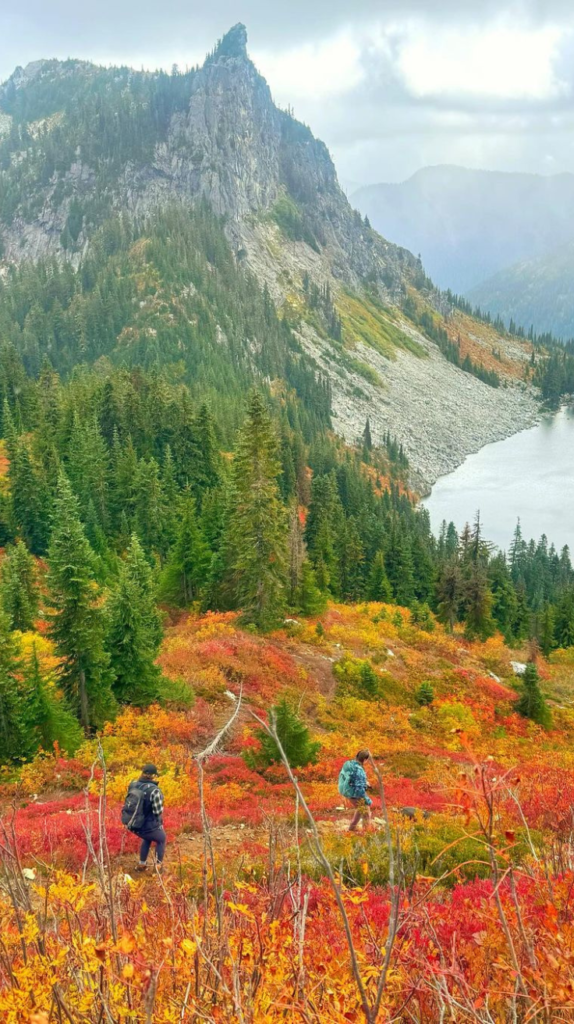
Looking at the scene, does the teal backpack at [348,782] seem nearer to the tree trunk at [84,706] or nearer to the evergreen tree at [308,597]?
the tree trunk at [84,706]

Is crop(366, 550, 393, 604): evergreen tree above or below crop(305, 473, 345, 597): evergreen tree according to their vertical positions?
below

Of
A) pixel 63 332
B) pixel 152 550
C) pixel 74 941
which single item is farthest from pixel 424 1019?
pixel 63 332

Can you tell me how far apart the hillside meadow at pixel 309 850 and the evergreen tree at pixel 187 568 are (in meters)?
4.53

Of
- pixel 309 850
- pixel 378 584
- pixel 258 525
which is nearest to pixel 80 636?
pixel 258 525

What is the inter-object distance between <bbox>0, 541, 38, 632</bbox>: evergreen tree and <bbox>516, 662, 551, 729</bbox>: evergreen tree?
89.4 ft

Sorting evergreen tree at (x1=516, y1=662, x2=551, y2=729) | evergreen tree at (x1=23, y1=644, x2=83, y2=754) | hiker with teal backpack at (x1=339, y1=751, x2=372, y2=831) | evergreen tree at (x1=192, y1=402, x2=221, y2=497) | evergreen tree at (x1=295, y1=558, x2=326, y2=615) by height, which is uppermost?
evergreen tree at (x1=192, y1=402, x2=221, y2=497)

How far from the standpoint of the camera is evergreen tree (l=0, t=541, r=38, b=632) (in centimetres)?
3606

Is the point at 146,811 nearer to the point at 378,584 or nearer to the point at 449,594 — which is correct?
the point at 449,594

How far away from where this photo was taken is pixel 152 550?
5447 cm

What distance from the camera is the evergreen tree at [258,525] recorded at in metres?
35.2

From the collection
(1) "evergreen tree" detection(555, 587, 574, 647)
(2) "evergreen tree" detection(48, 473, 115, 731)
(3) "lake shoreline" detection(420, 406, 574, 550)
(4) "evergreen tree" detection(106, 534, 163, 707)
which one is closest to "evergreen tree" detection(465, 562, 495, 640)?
(1) "evergreen tree" detection(555, 587, 574, 647)

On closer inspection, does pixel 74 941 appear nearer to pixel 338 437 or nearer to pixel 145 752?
pixel 145 752

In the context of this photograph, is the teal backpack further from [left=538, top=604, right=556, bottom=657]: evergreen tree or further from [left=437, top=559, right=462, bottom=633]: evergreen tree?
[left=538, top=604, right=556, bottom=657]: evergreen tree

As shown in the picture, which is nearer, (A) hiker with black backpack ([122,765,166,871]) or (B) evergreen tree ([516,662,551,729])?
(A) hiker with black backpack ([122,765,166,871])
